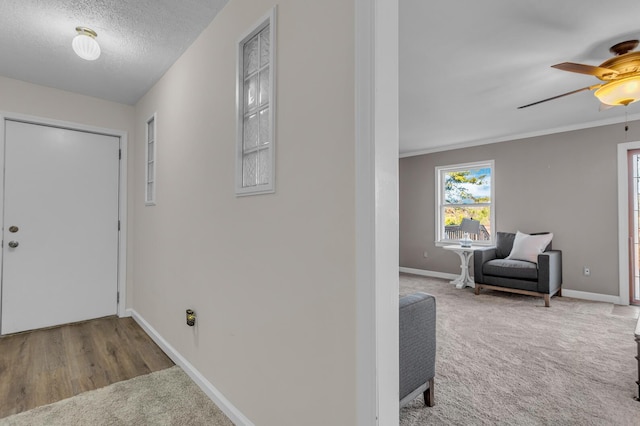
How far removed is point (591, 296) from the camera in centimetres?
443

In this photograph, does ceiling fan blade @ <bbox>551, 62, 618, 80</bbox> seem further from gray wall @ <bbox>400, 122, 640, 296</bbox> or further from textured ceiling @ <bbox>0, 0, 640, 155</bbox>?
gray wall @ <bbox>400, 122, 640, 296</bbox>

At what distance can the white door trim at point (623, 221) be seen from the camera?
418cm

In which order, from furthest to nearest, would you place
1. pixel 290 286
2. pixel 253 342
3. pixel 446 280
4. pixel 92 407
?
pixel 446 280
pixel 92 407
pixel 253 342
pixel 290 286

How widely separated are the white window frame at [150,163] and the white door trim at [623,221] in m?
5.64

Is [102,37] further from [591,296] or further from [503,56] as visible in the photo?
[591,296]

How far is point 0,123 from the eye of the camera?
2.96 m

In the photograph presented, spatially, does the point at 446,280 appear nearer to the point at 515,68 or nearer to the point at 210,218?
the point at 515,68

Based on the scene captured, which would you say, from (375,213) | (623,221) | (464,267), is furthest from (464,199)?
(375,213)

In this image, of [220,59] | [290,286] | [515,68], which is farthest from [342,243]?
[515,68]

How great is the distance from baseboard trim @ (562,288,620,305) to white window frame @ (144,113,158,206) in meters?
5.54

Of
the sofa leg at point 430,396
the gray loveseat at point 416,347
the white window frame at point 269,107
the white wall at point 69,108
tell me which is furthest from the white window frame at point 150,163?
the sofa leg at point 430,396

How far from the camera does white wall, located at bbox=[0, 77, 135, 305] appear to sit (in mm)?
3031

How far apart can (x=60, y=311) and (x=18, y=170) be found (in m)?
1.45

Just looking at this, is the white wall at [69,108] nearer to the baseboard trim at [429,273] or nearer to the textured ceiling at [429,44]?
the textured ceiling at [429,44]
